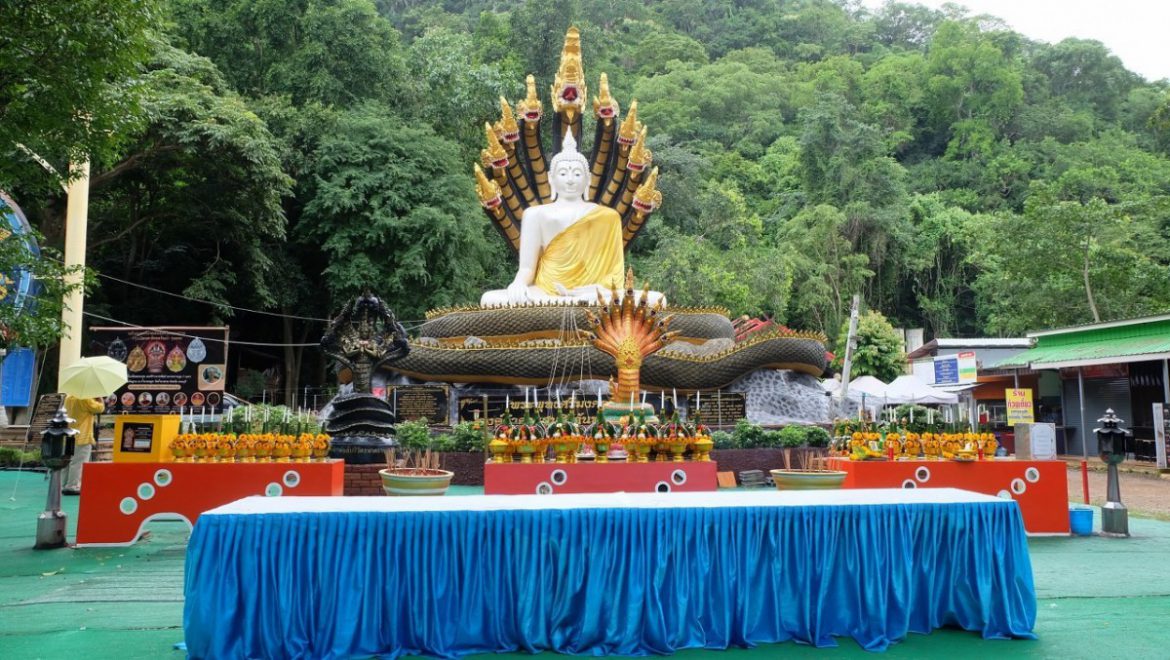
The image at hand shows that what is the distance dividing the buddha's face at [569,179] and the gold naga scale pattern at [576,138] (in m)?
0.67

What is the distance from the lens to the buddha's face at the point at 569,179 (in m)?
19.3

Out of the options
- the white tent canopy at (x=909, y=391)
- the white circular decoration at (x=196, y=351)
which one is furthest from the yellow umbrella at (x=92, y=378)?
the white tent canopy at (x=909, y=391)

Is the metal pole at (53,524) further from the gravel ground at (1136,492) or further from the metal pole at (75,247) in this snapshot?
the gravel ground at (1136,492)

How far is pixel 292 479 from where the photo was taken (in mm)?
7926

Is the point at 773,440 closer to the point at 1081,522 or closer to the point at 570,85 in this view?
the point at 1081,522

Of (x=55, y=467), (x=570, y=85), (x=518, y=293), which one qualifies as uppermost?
(x=570, y=85)

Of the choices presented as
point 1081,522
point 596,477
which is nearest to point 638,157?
point 596,477

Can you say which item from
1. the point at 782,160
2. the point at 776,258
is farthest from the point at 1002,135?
the point at 776,258

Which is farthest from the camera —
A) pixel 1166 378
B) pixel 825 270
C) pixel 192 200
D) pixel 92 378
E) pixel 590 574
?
pixel 825 270

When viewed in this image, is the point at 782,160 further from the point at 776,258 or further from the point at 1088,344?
the point at 1088,344

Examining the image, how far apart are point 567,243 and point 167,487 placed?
40.3 feet

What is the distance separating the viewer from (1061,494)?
850 centimetres

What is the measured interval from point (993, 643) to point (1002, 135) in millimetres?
47404

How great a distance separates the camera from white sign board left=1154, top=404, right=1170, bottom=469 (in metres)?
16.3
